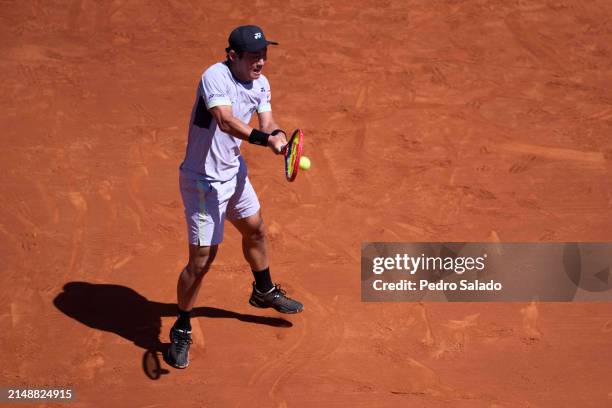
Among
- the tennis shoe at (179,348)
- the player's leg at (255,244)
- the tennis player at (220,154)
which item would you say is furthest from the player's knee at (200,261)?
the tennis shoe at (179,348)

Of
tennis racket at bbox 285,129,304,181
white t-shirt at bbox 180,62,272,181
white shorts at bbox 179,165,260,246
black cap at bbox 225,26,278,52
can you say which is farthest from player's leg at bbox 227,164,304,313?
black cap at bbox 225,26,278,52

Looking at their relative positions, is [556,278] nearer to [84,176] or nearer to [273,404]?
[273,404]

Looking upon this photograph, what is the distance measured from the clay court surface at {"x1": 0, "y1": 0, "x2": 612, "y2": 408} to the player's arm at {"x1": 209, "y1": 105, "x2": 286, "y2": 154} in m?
1.75

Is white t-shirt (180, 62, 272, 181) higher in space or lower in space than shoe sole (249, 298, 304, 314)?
higher

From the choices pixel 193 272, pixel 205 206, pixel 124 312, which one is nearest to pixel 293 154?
pixel 205 206

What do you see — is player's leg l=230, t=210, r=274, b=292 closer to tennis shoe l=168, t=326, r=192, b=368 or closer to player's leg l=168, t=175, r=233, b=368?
player's leg l=168, t=175, r=233, b=368

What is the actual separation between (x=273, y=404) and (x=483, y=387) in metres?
1.52

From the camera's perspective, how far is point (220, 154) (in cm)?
597

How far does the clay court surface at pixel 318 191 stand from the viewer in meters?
6.29

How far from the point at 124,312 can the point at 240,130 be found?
212cm

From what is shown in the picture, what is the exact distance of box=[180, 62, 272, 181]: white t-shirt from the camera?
5.78 m

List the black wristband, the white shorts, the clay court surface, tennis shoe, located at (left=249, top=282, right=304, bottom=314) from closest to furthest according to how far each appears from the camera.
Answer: the black wristband < the white shorts < the clay court surface < tennis shoe, located at (left=249, top=282, right=304, bottom=314)

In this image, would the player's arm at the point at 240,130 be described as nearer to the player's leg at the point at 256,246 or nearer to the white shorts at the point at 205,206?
the white shorts at the point at 205,206

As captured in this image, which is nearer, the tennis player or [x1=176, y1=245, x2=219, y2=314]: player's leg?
the tennis player
